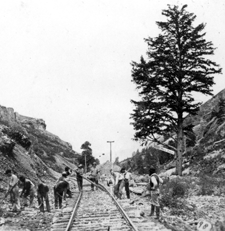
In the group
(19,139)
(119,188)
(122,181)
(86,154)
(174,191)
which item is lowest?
(174,191)

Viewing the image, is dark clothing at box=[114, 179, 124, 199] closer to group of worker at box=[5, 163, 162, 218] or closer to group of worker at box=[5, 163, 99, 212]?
group of worker at box=[5, 163, 162, 218]

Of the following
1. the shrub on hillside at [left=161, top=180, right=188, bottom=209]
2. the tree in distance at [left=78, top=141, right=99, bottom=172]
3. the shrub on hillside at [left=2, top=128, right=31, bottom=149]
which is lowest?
the shrub on hillside at [left=161, top=180, right=188, bottom=209]

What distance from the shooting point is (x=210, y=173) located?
17594 mm

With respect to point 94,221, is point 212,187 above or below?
above

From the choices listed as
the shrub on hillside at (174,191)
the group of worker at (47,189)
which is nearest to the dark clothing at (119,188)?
the group of worker at (47,189)

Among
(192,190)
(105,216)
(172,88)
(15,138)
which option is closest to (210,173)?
(192,190)

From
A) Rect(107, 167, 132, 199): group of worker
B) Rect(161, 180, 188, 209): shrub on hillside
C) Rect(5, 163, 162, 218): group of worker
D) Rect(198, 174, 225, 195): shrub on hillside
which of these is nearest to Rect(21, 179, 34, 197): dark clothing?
Rect(5, 163, 162, 218): group of worker

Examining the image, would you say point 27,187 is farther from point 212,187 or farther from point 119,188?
point 212,187

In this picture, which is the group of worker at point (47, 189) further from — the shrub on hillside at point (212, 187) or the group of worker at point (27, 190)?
the shrub on hillside at point (212, 187)

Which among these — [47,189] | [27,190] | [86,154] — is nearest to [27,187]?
[27,190]

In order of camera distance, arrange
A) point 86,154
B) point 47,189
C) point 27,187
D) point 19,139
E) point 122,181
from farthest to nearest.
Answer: point 86,154
point 19,139
point 122,181
point 27,187
point 47,189

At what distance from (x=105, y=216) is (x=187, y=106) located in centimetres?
1103

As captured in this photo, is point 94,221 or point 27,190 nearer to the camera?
point 94,221

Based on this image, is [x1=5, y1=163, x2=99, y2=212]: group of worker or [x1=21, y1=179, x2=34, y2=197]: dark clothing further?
[x1=21, y1=179, x2=34, y2=197]: dark clothing
